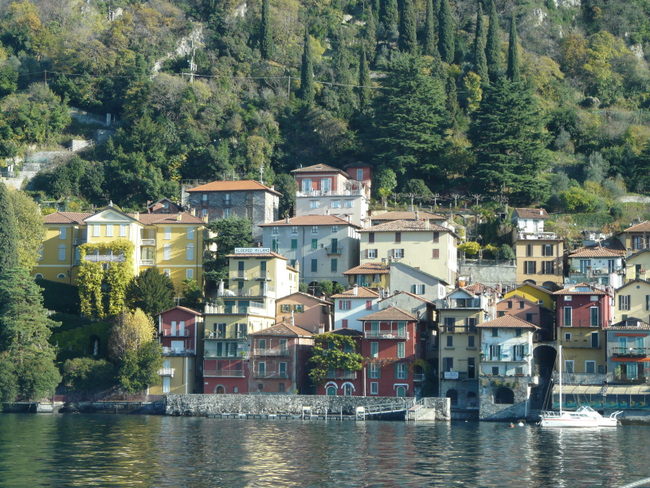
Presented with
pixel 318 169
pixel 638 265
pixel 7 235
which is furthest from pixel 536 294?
pixel 7 235

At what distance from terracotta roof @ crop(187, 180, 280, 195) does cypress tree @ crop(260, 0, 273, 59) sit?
30350mm

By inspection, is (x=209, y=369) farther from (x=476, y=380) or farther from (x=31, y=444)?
(x=31, y=444)

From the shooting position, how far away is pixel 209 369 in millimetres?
87875

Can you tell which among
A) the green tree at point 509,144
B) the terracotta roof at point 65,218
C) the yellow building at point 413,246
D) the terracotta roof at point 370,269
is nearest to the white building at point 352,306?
the terracotta roof at point 370,269

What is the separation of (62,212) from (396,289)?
3040 cm

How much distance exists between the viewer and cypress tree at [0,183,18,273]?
298 feet

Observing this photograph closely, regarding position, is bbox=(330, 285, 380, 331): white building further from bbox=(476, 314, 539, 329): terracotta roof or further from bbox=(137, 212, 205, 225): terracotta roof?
bbox=(137, 212, 205, 225): terracotta roof

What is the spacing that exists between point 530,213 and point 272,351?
27.5m

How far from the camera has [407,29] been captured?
136 meters

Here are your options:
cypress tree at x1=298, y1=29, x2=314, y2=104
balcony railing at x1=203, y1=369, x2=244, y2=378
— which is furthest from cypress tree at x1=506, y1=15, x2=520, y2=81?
balcony railing at x1=203, y1=369, x2=244, y2=378

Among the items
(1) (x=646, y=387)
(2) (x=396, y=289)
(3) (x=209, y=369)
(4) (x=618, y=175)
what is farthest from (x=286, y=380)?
(4) (x=618, y=175)

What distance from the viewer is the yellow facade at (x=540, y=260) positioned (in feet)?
320

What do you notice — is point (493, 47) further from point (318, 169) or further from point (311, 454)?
point (311, 454)

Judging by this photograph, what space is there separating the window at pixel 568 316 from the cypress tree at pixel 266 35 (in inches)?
2327
